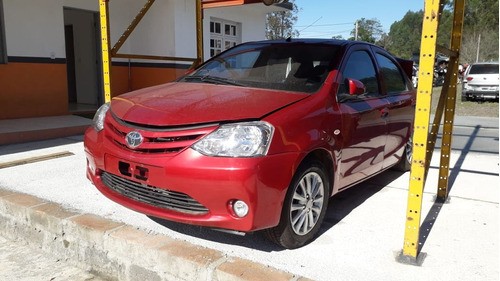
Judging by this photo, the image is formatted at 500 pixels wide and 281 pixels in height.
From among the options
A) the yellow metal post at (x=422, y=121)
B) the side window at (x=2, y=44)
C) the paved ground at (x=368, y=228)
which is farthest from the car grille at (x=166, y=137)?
the side window at (x=2, y=44)

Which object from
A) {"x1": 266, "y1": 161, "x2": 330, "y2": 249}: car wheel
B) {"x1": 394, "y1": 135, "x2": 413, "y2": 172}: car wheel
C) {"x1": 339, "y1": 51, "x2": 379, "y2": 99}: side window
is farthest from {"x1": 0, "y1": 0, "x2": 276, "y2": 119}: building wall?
{"x1": 266, "y1": 161, "x2": 330, "y2": 249}: car wheel

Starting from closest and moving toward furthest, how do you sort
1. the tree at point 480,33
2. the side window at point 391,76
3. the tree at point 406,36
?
the side window at point 391,76
the tree at point 480,33
the tree at point 406,36

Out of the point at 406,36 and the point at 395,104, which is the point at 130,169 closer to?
the point at 395,104

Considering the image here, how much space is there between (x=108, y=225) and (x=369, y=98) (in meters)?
2.58

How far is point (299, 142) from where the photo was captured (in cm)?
286

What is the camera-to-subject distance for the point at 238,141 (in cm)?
268

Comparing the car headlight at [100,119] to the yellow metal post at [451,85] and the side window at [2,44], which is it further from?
the side window at [2,44]

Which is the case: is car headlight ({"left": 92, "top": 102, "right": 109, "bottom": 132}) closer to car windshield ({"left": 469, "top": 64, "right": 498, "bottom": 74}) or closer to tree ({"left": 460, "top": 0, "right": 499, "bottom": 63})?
car windshield ({"left": 469, "top": 64, "right": 498, "bottom": 74})

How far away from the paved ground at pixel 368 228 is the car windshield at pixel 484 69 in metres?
14.5

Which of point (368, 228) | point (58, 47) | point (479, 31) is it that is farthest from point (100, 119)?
point (479, 31)

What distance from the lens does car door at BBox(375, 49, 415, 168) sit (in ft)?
14.4

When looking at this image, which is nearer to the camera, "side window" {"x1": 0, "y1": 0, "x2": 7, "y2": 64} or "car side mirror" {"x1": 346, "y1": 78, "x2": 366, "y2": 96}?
"car side mirror" {"x1": 346, "y1": 78, "x2": 366, "y2": 96}

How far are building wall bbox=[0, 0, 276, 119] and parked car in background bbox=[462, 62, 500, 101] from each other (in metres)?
11.5

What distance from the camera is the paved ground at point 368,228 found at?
9.21 ft
